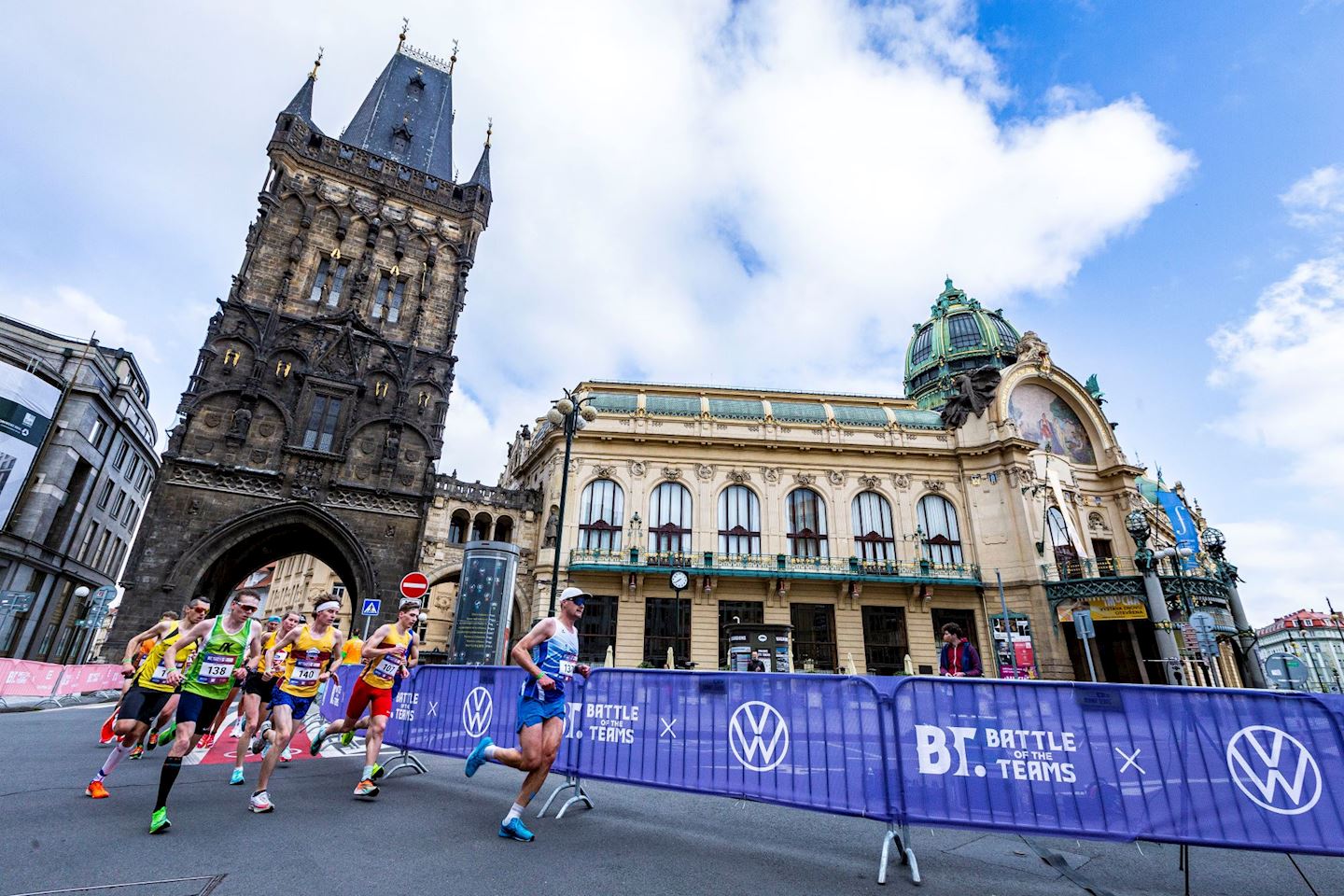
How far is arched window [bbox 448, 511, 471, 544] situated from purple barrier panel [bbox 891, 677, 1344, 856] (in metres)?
26.0

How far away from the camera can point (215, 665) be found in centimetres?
495

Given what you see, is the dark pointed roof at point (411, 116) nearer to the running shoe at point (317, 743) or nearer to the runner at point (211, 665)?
the running shoe at point (317, 743)

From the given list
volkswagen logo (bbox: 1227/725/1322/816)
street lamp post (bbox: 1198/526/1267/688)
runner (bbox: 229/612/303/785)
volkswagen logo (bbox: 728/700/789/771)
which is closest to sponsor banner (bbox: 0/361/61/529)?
runner (bbox: 229/612/303/785)

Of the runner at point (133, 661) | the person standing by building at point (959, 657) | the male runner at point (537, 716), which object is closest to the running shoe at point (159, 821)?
the male runner at point (537, 716)

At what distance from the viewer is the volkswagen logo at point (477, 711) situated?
664cm

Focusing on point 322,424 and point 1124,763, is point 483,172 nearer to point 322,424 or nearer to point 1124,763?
point 322,424

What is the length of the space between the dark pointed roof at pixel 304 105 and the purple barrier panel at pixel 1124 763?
3970 cm

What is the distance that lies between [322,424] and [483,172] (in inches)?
789

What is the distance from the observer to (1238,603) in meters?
22.8

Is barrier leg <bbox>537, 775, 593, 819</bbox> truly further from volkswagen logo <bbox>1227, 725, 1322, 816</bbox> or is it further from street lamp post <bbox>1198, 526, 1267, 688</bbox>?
street lamp post <bbox>1198, 526, 1267, 688</bbox>

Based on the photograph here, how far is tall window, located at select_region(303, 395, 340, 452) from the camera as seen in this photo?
2614 cm

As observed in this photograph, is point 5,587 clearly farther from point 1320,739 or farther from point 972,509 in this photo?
point 972,509

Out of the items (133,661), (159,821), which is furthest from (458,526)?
(159,821)

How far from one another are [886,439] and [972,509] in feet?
17.3
